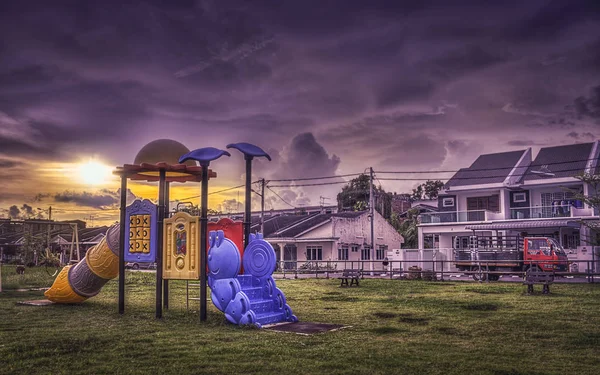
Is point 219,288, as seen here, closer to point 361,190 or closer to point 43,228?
point 361,190

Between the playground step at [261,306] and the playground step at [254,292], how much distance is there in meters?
0.20

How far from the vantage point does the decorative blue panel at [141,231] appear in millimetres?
13734

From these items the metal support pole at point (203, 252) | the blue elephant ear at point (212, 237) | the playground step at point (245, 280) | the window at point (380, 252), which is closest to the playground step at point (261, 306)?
the playground step at point (245, 280)

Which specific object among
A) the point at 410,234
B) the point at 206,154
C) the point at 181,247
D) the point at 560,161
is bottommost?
the point at 181,247

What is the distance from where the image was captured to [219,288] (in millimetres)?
12273

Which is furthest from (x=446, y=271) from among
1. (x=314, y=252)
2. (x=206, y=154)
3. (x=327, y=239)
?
(x=206, y=154)

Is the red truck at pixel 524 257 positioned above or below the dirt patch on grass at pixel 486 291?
above

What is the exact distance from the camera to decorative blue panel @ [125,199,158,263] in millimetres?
13734

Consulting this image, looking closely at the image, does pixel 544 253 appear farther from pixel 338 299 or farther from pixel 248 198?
pixel 248 198

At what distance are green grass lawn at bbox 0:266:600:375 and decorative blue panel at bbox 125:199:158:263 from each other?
4.77 feet

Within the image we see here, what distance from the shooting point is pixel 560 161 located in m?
42.7

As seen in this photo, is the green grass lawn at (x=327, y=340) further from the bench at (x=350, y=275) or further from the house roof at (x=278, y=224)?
the house roof at (x=278, y=224)

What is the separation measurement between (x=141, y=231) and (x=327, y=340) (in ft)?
20.4

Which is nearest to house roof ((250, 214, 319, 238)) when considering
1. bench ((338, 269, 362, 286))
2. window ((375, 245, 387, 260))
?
window ((375, 245, 387, 260))
